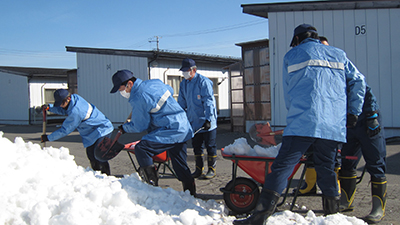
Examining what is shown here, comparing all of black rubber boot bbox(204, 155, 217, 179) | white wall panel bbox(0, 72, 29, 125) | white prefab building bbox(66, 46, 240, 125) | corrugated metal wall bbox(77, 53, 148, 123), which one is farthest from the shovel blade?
white wall panel bbox(0, 72, 29, 125)

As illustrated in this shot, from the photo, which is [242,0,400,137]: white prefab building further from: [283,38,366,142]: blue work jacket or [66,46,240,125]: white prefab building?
[283,38,366,142]: blue work jacket

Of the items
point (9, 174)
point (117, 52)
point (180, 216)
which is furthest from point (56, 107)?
point (117, 52)

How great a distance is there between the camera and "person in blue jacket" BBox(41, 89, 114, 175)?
471 centimetres

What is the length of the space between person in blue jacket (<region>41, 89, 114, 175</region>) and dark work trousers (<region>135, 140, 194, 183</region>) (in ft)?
4.68

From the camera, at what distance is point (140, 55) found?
15188 millimetres

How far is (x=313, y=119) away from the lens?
2.74 m

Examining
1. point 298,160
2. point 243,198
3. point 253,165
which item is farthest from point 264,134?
point 298,160

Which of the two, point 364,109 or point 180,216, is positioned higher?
point 364,109

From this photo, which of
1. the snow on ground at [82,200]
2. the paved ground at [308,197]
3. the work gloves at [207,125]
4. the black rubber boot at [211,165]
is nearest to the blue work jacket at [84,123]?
the snow on ground at [82,200]

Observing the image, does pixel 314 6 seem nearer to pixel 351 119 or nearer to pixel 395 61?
pixel 395 61

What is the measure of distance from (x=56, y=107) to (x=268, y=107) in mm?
8179

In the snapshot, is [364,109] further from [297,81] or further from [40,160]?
[40,160]

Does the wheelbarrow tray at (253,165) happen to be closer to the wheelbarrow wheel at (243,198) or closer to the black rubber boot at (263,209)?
the wheelbarrow wheel at (243,198)

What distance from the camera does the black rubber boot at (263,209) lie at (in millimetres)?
2725
